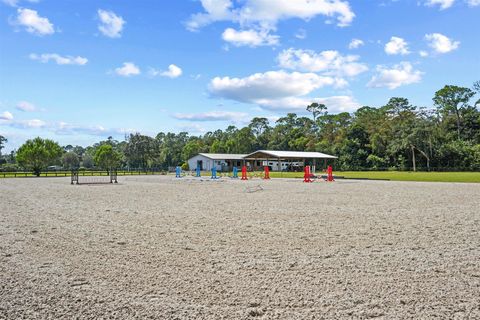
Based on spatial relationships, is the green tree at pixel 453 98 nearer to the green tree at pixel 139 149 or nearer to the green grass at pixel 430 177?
the green grass at pixel 430 177

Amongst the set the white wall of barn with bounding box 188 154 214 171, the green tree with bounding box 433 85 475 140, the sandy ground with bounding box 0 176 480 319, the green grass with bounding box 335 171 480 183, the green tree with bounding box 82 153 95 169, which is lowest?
the sandy ground with bounding box 0 176 480 319

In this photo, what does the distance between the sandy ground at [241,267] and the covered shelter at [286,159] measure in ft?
147

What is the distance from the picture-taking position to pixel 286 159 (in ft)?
196

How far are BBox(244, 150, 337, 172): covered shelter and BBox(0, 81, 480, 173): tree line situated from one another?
5.12m

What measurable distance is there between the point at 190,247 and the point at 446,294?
13.4 ft

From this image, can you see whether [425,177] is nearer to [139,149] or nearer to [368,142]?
[368,142]

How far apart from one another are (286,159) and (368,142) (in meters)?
16.3

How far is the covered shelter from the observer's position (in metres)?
56.2

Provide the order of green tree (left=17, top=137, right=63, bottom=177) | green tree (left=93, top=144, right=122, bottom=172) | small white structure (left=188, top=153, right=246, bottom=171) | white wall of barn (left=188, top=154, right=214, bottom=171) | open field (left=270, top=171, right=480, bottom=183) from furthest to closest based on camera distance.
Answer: green tree (left=93, top=144, right=122, bottom=172) → white wall of barn (left=188, top=154, right=214, bottom=171) → small white structure (left=188, top=153, right=246, bottom=171) → green tree (left=17, top=137, right=63, bottom=177) → open field (left=270, top=171, right=480, bottom=183)

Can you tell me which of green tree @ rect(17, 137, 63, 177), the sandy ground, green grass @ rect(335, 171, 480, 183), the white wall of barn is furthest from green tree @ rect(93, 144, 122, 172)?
the sandy ground

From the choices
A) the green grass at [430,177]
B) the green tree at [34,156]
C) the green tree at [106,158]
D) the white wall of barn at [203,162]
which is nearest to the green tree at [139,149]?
the green tree at [106,158]

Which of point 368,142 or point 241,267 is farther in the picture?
point 368,142

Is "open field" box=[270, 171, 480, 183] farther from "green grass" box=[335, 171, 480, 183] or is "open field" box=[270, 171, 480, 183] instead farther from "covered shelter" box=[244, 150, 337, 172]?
"covered shelter" box=[244, 150, 337, 172]

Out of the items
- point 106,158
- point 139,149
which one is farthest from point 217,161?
point 139,149
